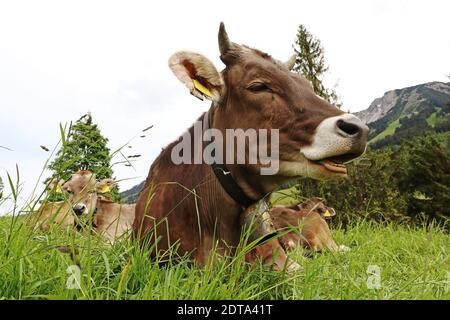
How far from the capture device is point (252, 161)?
2848mm

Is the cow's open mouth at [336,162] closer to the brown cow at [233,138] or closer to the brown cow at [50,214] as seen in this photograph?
the brown cow at [233,138]

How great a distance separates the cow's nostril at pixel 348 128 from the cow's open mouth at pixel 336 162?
0.16m

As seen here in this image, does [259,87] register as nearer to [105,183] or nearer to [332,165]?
[332,165]

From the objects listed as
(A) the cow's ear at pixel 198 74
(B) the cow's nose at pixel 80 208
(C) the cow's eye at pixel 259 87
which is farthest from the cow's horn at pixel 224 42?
(B) the cow's nose at pixel 80 208

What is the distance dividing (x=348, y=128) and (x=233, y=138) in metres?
0.77

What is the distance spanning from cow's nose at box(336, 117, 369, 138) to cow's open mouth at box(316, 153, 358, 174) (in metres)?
0.16

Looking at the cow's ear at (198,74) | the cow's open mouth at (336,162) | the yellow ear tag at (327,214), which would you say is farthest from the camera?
the yellow ear tag at (327,214)

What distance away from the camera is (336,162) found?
2.65 meters

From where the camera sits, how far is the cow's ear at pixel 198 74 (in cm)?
291

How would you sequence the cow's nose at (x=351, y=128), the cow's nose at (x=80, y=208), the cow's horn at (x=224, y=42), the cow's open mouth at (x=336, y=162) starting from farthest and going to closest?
the cow's nose at (x=80, y=208) < the cow's horn at (x=224, y=42) < the cow's open mouth at (x=336, y=162) < the cow's nose at (x=351, y=128)
